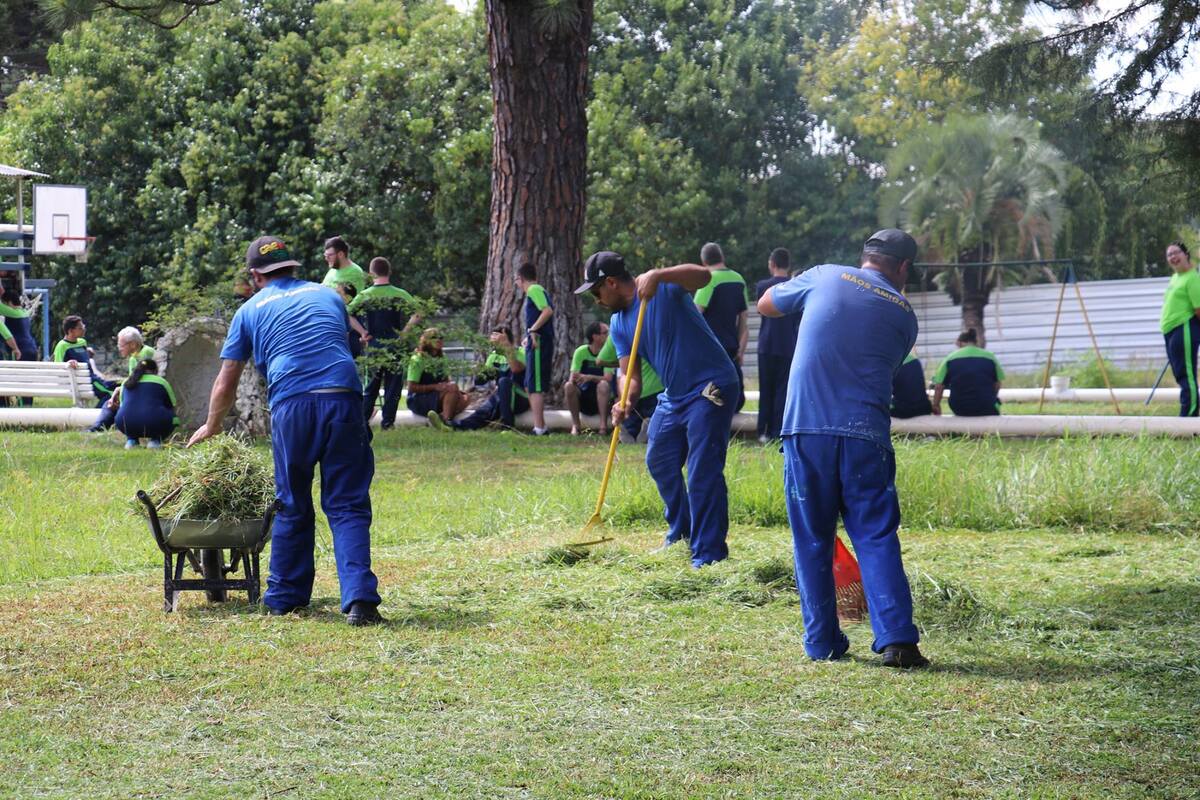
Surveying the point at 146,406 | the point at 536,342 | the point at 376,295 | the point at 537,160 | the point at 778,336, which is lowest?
the point at 146,406

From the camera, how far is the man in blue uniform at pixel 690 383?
26.8 ft

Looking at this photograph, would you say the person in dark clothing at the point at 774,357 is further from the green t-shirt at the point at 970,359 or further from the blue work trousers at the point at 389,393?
the blue work trousers at the point at 389,393

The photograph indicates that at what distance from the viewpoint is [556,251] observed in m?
17.3

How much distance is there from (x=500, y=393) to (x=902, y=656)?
11.2m

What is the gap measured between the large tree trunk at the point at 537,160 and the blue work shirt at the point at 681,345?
29.3 ft

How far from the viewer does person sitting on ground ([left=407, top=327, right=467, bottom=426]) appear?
16469 millimetres

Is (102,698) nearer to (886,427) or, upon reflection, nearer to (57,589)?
(57,589)

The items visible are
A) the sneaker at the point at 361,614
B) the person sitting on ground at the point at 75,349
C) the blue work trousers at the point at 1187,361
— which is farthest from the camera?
the person sitting on ground at the point at 75,349

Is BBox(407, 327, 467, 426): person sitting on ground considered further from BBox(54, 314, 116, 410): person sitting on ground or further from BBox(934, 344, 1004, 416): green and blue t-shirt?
BBox(934, 344, 1004, 416): green and blue t-shirt

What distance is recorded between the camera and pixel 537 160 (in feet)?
56.2

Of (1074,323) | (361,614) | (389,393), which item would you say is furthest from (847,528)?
(1074,323)

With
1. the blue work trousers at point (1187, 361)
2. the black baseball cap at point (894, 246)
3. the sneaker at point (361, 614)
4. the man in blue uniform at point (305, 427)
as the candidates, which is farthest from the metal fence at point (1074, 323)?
the sneaker at point (361, 614)

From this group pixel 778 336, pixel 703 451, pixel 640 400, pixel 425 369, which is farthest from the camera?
pixel 425 369

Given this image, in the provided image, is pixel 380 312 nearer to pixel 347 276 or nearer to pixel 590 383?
pixel 347 276
